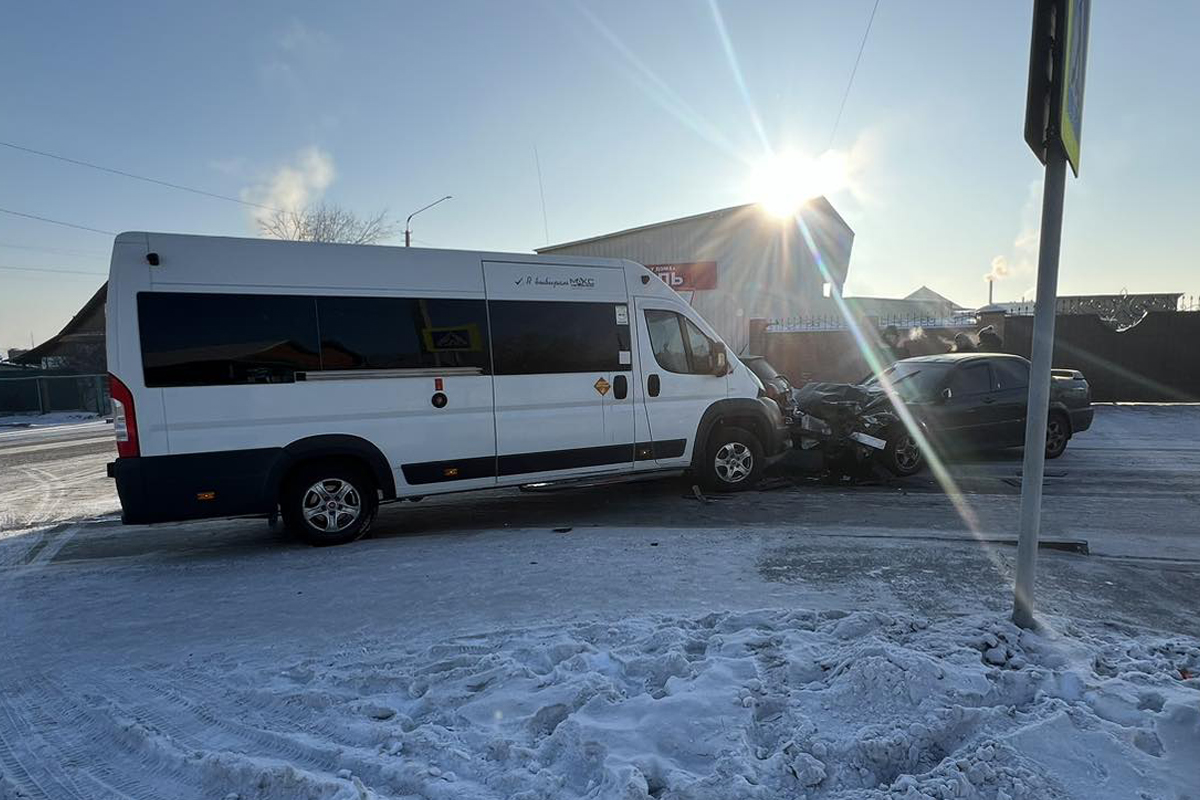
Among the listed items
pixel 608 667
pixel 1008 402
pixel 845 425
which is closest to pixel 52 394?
pixel 845 425

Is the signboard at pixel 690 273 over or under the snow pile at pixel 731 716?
over

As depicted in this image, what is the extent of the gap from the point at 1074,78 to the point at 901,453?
20.0 feet

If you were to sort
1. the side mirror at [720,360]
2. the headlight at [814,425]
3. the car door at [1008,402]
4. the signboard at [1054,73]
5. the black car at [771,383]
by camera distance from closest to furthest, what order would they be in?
the signboard at [1054,73] → the side mirror at [720,360] → the headlight at [814,425] → the car door at [1008,402] → the black car at [771,383]

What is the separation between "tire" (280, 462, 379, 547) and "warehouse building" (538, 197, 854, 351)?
2272cm

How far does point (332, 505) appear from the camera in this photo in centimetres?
602

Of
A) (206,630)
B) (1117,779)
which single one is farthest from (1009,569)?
(206,630)

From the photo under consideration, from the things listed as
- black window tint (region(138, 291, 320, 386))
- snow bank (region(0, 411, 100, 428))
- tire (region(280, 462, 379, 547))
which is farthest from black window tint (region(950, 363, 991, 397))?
snow bank (region(0, 411, 100, 428))

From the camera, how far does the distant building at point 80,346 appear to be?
99.7 ft

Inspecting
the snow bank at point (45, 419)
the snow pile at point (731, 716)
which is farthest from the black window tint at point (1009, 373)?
the snow bank at point (45, 419)

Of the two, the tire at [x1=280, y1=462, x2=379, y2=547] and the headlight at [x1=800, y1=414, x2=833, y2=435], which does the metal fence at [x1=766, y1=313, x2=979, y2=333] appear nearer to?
the headlight at [x1=800, y1=414, x2=833, y2=435]

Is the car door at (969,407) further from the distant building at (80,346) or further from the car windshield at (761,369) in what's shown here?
the distant building at (80,346)

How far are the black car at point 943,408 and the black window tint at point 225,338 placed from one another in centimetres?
638

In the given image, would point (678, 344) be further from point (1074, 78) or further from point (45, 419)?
point (45, 419)

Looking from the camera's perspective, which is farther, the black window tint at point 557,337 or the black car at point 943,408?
the black car at point 943,408
